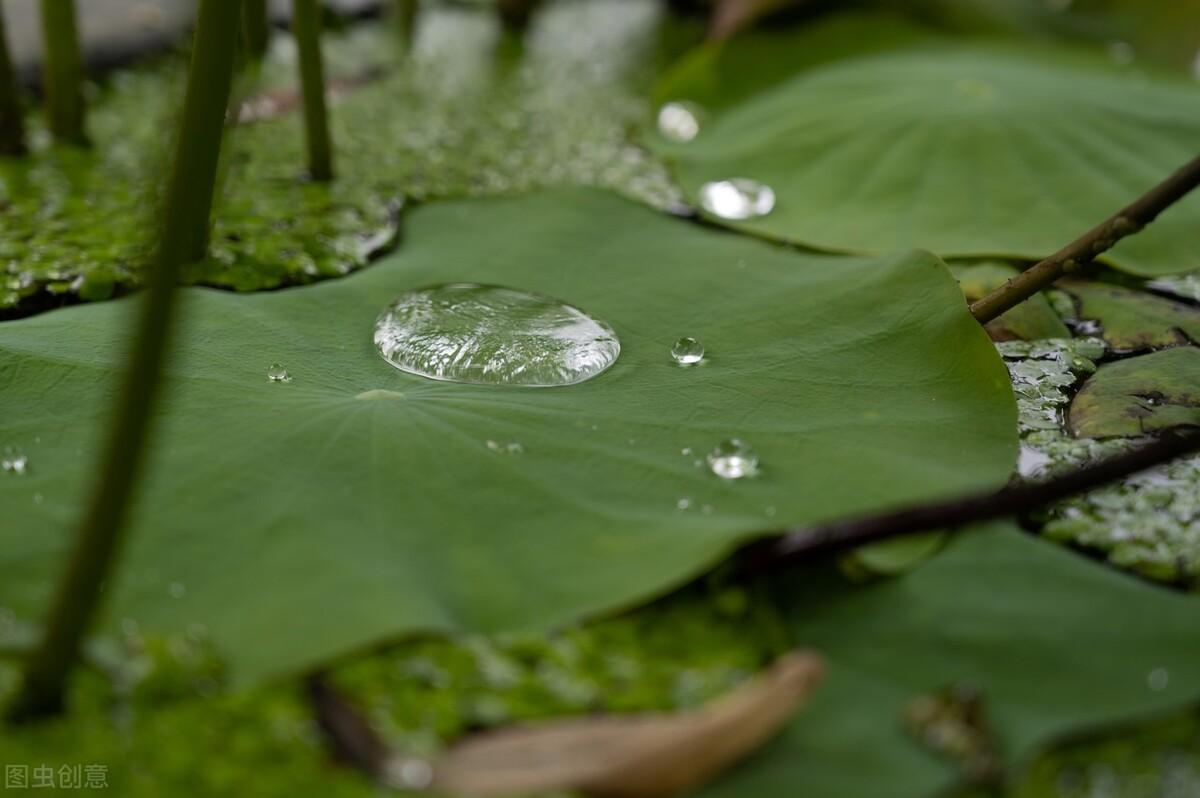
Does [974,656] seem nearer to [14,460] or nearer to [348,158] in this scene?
[14,460]

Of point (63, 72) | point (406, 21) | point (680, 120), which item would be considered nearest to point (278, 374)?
point (63, 72)

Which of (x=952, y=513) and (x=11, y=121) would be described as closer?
(x=952, y=513)

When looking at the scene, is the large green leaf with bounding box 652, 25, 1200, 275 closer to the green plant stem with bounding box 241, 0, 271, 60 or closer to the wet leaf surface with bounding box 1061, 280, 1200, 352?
the wet leaf surface with bounding box 1061, 280, 1200, 352

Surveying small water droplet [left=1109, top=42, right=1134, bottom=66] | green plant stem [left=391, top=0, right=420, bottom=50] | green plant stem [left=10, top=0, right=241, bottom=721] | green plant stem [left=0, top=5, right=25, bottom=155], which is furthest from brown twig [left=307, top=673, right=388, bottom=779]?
small water droplet [left=1109, top=42, right=1134, bottom=66]

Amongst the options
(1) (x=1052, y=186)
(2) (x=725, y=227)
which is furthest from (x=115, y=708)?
(1) (x=1052, y=186)

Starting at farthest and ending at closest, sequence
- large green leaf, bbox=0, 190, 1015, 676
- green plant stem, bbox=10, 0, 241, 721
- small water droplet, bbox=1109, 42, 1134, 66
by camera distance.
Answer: small water droplet, bbox=1109, 42, 1134, 66 → large green leaf, bbox=0, 190, 1015, 676 → green plant stem, bbox=10, 0, 241, 721

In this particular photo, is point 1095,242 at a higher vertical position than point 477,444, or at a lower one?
higher
